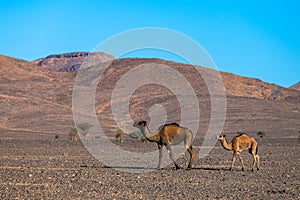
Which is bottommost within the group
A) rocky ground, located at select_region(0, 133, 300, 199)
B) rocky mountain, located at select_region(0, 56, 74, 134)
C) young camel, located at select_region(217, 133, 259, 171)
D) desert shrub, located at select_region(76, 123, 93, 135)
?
rocky ground, located at select_region(0, 133, 300, 199)

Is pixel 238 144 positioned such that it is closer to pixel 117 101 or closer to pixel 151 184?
pixel 151 184

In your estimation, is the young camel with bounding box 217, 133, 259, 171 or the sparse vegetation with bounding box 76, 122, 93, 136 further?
the sparse vegetation with bounding box 76, 122, 93, 136

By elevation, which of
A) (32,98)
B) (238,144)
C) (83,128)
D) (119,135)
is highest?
(32,98)

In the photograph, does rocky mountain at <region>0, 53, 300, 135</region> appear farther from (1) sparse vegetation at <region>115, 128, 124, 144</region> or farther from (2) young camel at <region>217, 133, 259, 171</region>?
(2) young camel at <region>217, 133, 259, 171</region>

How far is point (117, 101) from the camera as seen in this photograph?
99562 millimetres

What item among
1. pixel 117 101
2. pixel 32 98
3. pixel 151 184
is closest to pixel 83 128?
pixel 117 101

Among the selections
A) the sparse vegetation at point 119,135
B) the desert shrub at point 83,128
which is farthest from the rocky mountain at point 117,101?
the sparse vegetation at point 119,135

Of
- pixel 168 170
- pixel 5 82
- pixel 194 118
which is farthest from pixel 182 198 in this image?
pixel 5 82

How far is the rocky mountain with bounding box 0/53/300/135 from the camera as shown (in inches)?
3329

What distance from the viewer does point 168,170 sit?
1794cm

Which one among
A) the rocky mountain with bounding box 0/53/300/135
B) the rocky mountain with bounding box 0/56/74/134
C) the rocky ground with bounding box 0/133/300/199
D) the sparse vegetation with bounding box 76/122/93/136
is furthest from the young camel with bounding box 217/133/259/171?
the rocky mountain with bounding box 0/56/74/134

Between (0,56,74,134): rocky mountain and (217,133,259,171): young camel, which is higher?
(0,56,74,134): rocky mountain

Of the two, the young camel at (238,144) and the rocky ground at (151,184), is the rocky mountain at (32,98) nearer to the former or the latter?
the young camel at (238,144)

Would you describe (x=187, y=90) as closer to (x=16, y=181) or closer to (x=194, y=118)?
(x=194, y=118)
